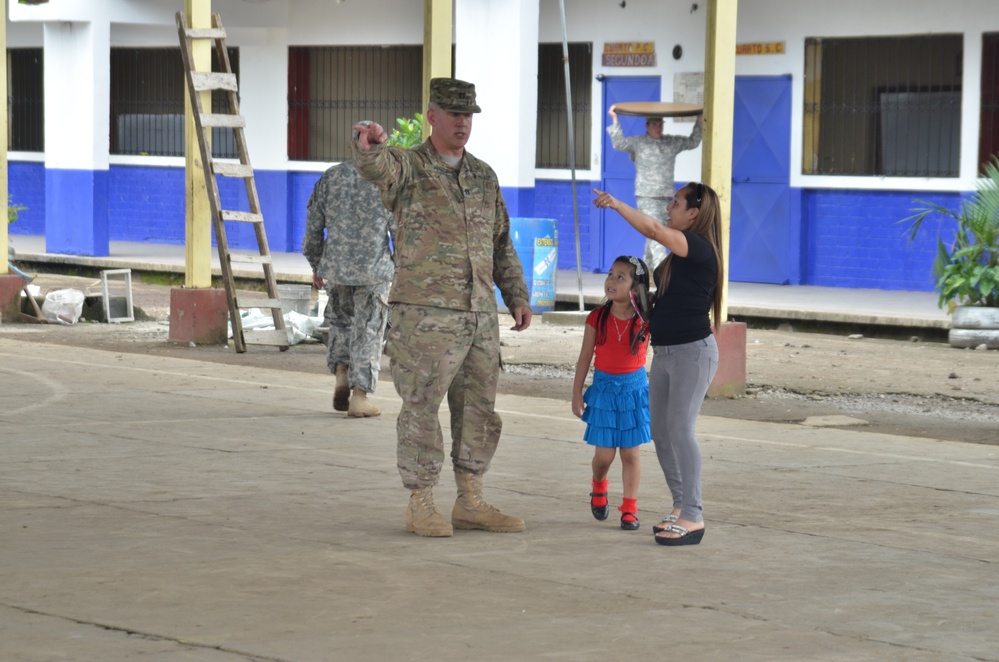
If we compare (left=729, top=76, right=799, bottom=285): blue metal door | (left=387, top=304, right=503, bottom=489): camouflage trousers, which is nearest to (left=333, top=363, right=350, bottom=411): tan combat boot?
(left=387, top=304, right=503, bottom=489): camouflage trousers

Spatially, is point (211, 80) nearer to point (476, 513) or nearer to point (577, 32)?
point (577, 32)

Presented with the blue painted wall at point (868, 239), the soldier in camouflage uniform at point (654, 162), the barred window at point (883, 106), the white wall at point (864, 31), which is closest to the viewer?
the soldier in camouflage uniform at point (654, 162)

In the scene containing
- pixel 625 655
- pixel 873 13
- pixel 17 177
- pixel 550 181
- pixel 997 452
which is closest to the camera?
pixel 625 655

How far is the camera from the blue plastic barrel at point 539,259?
18.7 m

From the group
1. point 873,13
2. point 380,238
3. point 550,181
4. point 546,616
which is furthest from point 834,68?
point 546,616

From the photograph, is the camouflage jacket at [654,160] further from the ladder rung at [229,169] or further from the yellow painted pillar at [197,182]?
the yellow painted pillar at [197,182]

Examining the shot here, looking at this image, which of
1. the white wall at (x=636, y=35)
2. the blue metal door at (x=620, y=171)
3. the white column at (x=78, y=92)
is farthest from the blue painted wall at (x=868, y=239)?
the white column at (x=78, y=92)

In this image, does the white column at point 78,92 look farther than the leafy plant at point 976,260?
Yes

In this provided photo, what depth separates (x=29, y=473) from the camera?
28.2 feet

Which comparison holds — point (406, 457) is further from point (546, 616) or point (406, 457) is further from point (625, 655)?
point (625, 655)

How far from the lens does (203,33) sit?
14.8m

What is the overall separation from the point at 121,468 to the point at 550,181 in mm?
14380

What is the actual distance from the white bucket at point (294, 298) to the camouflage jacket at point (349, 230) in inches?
211

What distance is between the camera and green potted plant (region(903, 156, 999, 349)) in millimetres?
15898
